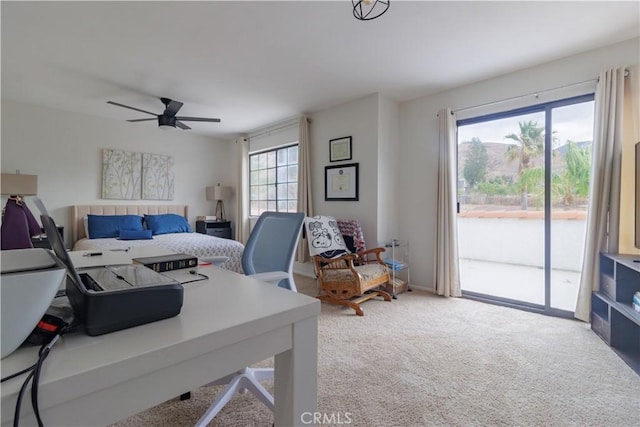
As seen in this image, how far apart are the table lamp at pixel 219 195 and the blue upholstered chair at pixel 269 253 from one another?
4.08m

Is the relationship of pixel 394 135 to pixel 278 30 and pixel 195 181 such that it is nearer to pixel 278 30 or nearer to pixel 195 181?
pixel 278 30

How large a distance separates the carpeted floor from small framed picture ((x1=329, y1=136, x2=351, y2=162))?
2199mm

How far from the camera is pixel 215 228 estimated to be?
569 centimetres

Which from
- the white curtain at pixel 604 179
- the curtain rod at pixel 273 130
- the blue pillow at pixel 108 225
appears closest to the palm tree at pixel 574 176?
the white curtain at pixel 604 179

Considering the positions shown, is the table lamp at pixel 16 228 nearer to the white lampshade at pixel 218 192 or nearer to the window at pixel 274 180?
the white lampshade at pixel 218 192

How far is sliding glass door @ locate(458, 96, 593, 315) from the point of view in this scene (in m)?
2.89

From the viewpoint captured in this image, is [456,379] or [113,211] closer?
[456,379]

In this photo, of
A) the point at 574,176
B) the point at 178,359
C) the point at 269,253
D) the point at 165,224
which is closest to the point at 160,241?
the point at 165,224

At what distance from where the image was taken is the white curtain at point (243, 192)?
18.9 feet

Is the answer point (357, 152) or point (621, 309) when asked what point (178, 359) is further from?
point (357, 152)

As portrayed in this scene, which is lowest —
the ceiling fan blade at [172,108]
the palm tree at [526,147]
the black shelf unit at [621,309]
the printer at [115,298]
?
→ the black shelf unit at [621,309]

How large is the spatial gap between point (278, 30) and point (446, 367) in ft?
9.26

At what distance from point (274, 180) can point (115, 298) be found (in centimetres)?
493

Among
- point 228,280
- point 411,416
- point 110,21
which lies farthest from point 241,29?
point 411,416
